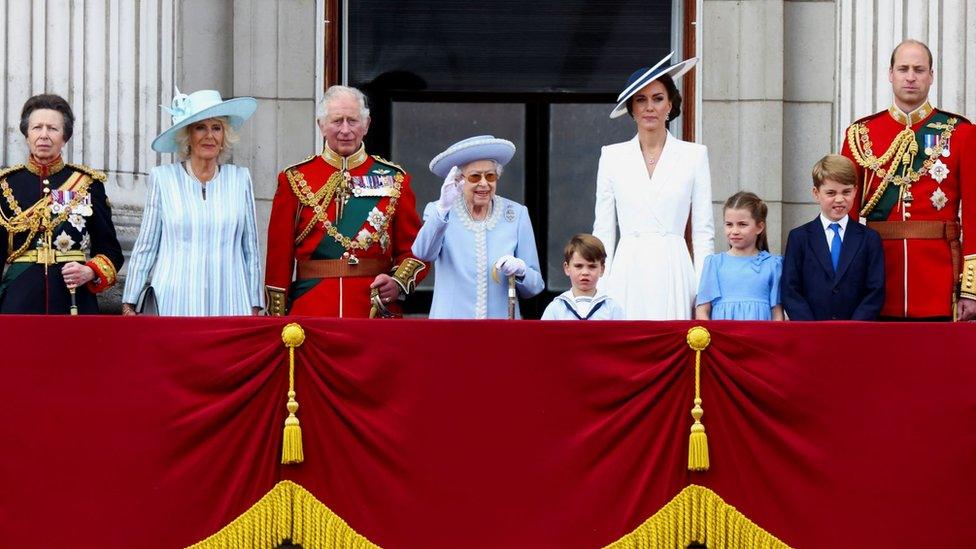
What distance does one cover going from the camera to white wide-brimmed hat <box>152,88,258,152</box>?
7652mm

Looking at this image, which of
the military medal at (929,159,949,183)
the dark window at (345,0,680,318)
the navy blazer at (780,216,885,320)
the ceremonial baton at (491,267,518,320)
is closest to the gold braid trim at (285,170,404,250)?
the ceremonial baton at (491,267,518,320)

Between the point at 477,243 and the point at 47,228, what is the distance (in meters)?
1.79

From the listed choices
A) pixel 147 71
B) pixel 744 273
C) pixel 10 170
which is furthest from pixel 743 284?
pixel 147 71

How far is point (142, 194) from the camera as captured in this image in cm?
898

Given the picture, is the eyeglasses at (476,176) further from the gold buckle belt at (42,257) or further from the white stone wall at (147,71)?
the white stone wall at (147,71)

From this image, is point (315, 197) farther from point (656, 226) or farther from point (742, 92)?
point (742, 92)

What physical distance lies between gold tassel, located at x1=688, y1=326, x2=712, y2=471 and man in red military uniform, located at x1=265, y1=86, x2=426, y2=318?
1547mm

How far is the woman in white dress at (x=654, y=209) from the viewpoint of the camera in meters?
7.80

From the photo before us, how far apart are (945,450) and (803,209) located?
351 centimetres

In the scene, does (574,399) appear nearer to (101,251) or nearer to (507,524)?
(507,524)

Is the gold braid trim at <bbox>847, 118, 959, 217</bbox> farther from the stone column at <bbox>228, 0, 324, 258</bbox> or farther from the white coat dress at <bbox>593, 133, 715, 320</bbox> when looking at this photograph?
the stone column at <bbox>228, 0, 324, 258</bbox>

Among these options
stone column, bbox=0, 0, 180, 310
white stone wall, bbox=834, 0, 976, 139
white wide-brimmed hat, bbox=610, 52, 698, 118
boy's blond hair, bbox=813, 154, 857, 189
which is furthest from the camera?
white stone wall, bbox=834, 0, 976, 139

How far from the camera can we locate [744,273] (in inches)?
294

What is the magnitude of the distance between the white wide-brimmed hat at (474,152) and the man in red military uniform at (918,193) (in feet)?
→ 4.83
